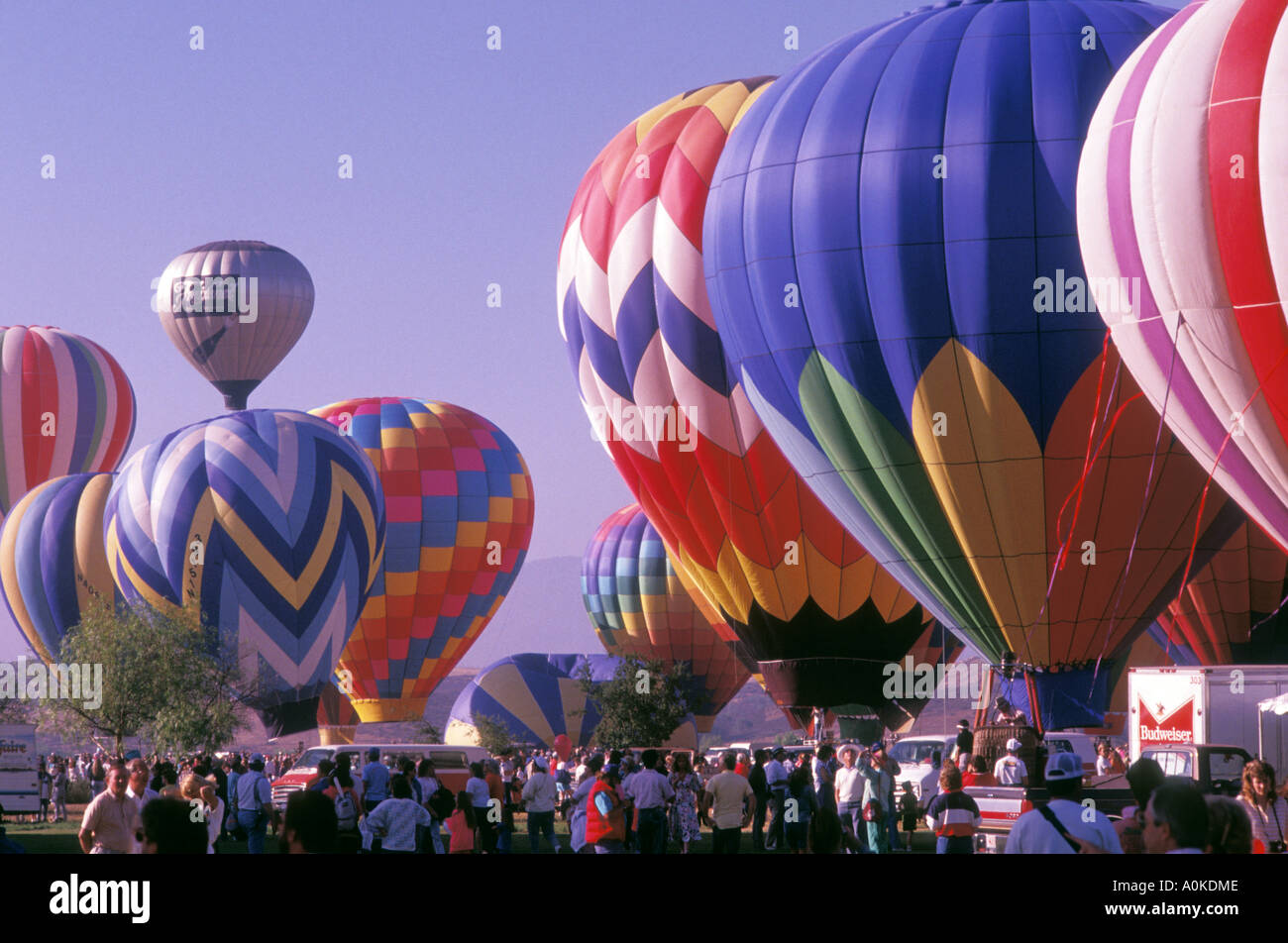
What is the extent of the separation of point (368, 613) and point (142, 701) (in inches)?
430

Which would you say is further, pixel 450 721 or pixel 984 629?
pixel 450 721

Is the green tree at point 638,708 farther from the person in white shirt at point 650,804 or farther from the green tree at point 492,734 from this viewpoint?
the person in white shirt at point 650,804

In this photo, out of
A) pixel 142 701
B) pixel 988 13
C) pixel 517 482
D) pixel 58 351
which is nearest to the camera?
pixel 988 13

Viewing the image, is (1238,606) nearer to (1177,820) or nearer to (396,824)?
(396,824)

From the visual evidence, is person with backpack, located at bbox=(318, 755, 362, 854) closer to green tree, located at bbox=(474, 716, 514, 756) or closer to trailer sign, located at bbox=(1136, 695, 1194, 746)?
trailer sign, located at bbox=(1136, 695, 1194, 746)

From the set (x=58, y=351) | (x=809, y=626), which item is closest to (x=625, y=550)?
(x=58, y=351)

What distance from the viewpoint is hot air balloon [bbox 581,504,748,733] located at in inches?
1950

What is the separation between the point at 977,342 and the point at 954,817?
9496 mm

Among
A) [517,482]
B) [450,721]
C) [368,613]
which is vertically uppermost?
[517,482]

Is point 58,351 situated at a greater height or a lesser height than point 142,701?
greater

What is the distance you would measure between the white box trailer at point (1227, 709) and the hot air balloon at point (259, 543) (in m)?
18.2

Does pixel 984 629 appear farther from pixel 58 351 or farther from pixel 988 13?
pixel 58 351

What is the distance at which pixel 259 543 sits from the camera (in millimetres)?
34062

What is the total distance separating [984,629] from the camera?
22375 mm
